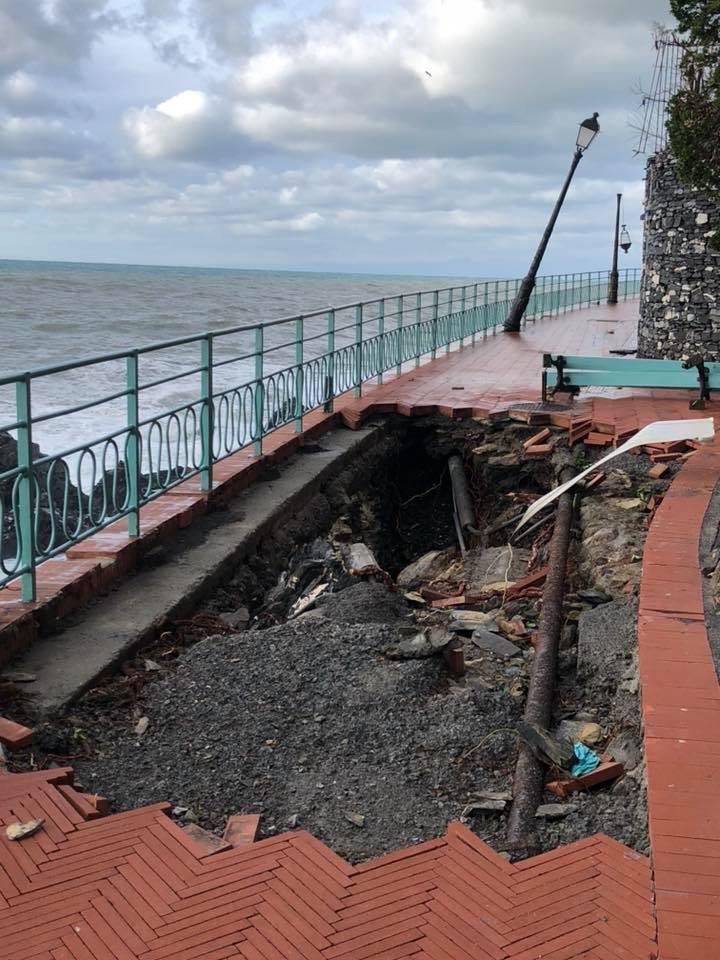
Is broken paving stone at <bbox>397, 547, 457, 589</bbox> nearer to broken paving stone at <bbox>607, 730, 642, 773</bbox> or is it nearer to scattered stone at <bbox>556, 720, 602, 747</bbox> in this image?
scattered stone at <bbox>556, 720, 602, 747</bbox>

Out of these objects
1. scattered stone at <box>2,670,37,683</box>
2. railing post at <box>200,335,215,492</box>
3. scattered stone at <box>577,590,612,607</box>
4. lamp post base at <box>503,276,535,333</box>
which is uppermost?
lamp post base at <box>503,276,535,333</box>

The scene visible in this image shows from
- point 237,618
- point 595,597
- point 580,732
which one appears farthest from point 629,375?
point 580,732

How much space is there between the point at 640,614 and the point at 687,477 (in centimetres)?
308

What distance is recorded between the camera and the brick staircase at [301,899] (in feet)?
7.82

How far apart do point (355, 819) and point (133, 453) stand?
305 centimetres

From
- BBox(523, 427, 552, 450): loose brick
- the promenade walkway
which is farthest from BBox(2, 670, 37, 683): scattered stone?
BBox(523, 427, 552, 450): loose brick

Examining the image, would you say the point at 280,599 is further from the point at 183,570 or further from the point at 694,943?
the point at 694,943

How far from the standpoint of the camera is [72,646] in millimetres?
4516

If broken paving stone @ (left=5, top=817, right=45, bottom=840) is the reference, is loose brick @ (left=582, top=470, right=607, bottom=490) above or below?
above

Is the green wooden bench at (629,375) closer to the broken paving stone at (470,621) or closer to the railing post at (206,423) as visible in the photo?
the railing post at (206,423)

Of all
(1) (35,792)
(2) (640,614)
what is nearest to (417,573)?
(2) (640,614)

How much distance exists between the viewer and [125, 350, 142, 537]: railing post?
17.7ft

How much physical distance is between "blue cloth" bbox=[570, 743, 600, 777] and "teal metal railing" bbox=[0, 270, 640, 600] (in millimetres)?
2633

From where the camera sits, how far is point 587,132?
18844 millimetres
